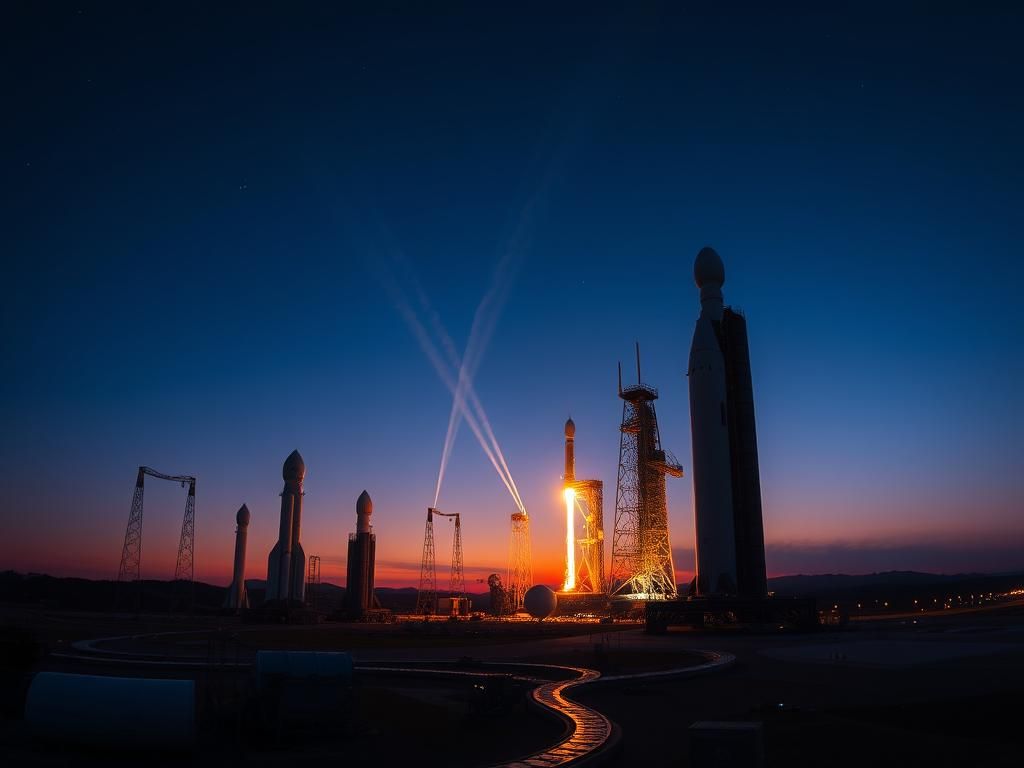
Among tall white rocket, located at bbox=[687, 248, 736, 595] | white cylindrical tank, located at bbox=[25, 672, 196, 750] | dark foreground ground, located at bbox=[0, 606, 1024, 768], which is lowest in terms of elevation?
dark foreground ground, located at bbox=[0, 606, 1024, 768]

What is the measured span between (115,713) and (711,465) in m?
58.4

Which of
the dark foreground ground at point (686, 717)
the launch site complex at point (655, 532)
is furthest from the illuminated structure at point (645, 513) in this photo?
the dark foreground ground at point (686, 717)

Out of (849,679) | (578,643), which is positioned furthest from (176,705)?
(578,643)

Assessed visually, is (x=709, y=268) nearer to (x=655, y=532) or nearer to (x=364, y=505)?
(x=655, y=532)

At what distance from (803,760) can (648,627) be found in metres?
48.7

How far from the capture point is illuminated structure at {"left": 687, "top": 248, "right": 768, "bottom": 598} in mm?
66250

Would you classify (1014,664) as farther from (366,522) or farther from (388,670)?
(366,522)

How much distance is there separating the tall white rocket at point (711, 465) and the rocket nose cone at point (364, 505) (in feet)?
244

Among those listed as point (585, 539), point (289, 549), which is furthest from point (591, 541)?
point (289, 549)

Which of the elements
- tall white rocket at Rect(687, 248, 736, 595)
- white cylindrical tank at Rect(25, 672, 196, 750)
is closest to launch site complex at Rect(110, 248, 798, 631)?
tall white rocket at Rect(687, 248, 736, 595)

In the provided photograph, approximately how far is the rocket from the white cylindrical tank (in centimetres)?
11712

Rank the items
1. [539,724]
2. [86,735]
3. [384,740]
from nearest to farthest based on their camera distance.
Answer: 1. [86,735]
2. [384,740]
3. [539,724]

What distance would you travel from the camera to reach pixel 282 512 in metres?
108

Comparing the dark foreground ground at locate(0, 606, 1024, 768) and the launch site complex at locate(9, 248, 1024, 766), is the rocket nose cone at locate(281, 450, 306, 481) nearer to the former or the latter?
the launch site complex at locate(9, 248, 1024, 766)
